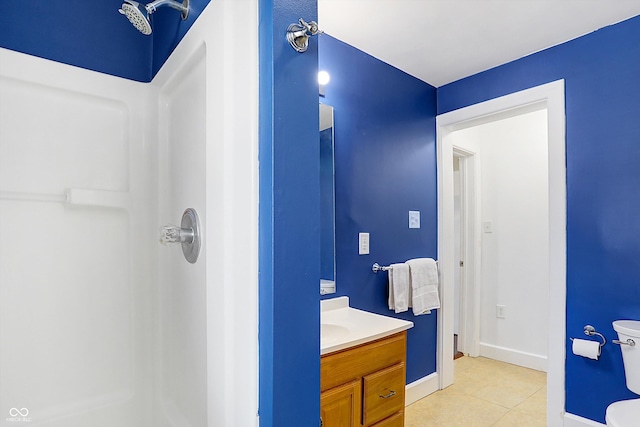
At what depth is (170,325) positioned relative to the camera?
1.37 metres

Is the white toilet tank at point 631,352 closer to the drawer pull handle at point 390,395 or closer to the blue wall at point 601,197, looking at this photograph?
the blue wall at point 601,197

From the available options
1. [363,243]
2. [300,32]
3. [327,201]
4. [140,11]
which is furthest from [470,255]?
[140,11]

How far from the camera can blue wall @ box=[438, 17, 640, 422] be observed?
6.34 feet

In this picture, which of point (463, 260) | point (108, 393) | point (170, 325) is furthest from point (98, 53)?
point (463, 260)

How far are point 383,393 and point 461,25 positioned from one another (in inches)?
79.5

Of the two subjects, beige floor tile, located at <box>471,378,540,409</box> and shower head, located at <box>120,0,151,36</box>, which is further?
beige floor tile, located at <box>471,378,540,409</box>

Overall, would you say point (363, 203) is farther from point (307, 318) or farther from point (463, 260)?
point (463, 260)

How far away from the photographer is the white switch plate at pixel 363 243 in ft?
7.17

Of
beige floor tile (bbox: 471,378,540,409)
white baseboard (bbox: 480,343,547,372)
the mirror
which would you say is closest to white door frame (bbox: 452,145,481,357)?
white baseboard (bbox: 480,343,547,372)

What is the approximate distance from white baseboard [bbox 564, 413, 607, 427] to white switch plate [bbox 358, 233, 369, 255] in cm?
156

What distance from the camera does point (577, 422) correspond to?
2.05 metres

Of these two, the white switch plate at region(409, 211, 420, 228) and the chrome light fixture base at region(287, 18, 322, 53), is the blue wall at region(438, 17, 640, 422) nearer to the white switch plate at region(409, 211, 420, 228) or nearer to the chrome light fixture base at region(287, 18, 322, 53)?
the white switch plate at region(409, 211, 420, 228)

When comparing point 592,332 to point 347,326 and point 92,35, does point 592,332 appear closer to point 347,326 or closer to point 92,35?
point 347,326

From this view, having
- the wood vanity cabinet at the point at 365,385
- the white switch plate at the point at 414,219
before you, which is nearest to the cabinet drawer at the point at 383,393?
the wood vanity cabinet at the point at 365,385
